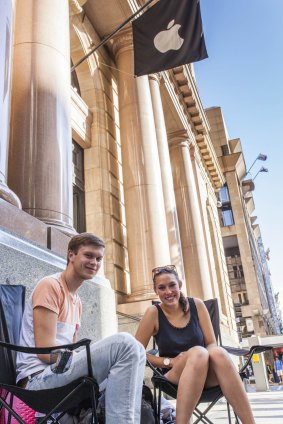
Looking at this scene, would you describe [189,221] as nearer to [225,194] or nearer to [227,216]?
[227,216]

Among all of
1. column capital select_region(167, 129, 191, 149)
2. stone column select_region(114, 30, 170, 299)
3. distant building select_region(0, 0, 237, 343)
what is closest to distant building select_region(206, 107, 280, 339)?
distant building select_region(0, 0, 237, 343)

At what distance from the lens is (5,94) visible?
395 centimetres

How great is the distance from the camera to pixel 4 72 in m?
3.99

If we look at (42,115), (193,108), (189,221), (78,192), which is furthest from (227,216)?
(42,115)

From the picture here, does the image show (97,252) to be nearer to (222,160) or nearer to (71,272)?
(71,272)

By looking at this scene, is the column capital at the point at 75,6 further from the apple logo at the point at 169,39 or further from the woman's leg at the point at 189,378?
the woman's leg at the point at 189,378

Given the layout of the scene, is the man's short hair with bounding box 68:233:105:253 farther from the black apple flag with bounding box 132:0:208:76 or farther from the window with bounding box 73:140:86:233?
the window with bounding box 73:140:86:233

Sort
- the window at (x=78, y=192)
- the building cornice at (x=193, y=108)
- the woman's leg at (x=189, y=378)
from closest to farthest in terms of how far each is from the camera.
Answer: the woman's leg at (x=189, y=378) < the window at (x=78, y=192) < the building cornice at (x=193, y=108)

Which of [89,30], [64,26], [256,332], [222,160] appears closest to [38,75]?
[64,26]

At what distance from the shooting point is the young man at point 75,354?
2002 millimetres

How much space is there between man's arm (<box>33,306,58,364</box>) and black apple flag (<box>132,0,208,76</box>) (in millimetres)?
6760

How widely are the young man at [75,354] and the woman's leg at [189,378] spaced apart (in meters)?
0.68

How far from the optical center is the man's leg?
77.9 inches

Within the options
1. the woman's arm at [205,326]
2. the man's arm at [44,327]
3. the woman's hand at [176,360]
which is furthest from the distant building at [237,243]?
the man's arm at [44,327]
